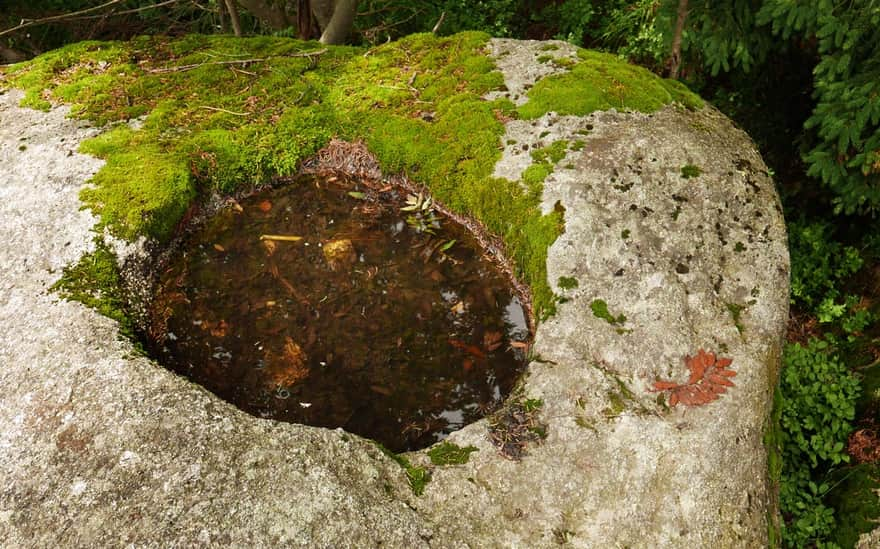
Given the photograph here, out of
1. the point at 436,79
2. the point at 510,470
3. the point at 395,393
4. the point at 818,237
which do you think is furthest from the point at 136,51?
the point at 818,237

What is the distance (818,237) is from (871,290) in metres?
0.66

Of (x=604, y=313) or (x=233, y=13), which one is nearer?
(x=604, y=313)

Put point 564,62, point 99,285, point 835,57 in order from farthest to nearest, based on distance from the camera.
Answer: point 564,62, point 99,285, point 835,57

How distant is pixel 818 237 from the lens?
5.84m

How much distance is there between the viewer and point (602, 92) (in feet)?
18.2

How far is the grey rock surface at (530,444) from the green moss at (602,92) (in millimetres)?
954

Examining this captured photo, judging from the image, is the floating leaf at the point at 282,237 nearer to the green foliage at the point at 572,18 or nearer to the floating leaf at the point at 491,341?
the floating leaf at the point at 491,341

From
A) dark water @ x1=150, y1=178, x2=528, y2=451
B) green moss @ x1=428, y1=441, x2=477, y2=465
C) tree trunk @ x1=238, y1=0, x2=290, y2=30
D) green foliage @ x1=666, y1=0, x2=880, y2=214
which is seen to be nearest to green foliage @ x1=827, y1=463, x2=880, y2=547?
green foliage @ x1=666, y1=0, x2=880, y2=214

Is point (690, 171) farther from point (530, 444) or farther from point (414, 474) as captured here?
point (414, 474)

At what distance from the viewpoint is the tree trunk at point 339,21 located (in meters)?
7.32

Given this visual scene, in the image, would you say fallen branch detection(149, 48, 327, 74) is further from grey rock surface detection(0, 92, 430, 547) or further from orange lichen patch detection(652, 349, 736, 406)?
orange lichen patch detection(652, 349, 736, 406)

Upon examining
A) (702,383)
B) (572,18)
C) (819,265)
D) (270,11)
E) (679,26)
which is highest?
(679,26)

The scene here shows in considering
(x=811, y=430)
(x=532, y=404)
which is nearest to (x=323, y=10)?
(x=532, y=404)

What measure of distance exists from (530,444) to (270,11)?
6932 millimetres
